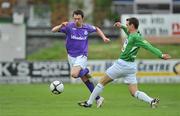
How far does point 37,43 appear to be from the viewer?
51.2m

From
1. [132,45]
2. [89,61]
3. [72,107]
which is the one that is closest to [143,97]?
[132,45]

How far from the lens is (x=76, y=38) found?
19812 millimetres

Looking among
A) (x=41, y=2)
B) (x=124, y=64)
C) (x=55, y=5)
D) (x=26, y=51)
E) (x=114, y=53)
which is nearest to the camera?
(x=124, y=64)

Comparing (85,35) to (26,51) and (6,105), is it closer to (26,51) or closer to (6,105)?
(6,105)

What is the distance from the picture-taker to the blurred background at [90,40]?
35.3 meters

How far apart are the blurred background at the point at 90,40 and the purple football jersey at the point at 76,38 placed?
50.4 feet

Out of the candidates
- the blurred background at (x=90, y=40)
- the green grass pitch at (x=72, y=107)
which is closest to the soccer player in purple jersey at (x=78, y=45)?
the green grass pitch at (x=72, y=107)

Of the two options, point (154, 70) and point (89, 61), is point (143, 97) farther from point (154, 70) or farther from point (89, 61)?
point (154, 70)

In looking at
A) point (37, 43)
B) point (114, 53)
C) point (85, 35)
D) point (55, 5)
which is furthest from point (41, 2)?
point (85, 35)

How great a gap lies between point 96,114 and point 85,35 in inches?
161

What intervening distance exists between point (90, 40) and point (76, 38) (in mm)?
30259

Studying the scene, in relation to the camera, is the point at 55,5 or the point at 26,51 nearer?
the point at 26,51

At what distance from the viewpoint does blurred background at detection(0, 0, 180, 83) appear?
3531 centimetres

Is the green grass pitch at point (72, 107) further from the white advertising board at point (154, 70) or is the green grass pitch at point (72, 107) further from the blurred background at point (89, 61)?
the white advertising board at point (154, 70)
